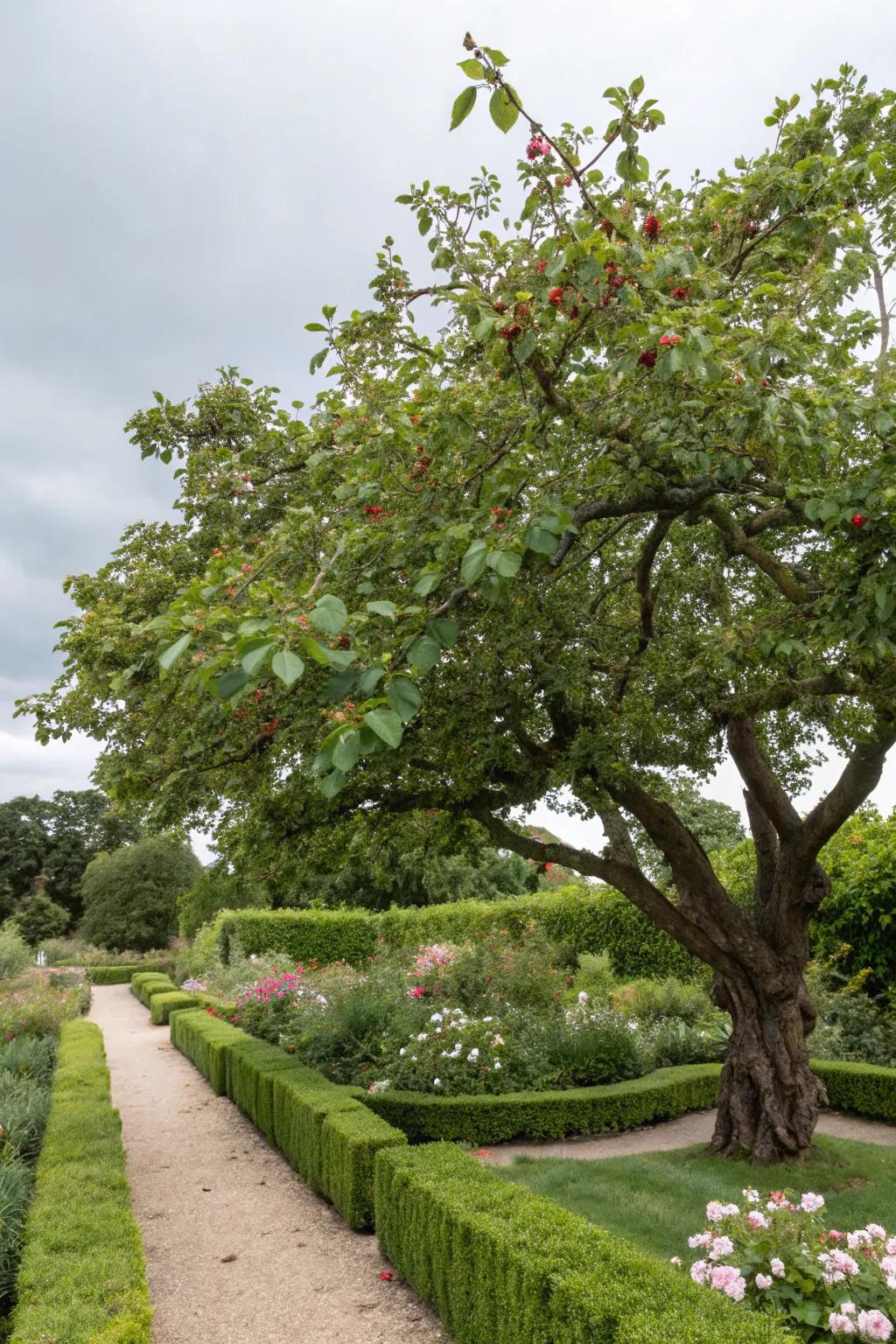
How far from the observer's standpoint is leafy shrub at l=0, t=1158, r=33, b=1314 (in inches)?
192

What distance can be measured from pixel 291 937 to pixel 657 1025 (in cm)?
1156

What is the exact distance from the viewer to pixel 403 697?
2.42m

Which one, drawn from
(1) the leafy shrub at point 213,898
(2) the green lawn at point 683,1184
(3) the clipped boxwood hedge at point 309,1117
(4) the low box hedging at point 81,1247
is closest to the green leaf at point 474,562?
(4) the low box hedging at point 81,1247

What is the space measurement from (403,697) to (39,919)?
42.5m

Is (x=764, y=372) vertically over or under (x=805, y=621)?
over

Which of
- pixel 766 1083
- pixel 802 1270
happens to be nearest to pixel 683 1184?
pixel 766 1083

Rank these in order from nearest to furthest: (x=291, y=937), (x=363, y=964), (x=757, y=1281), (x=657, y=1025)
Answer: (x=757, y=1281) < (x=657, y=1025) < (x=363, y=964) < (x=291, y=937)

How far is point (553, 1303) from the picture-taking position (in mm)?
3506

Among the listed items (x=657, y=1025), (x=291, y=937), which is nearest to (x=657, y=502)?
(x=657, y=1025)

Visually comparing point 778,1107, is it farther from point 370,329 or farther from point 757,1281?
point 370,329

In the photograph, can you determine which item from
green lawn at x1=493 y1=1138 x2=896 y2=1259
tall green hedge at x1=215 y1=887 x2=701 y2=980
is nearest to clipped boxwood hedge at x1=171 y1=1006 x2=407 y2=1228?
green lawn at x1=493 y1=1138 x2=896 y2=1259

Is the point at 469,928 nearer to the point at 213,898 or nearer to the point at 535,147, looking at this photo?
the point at 213,898

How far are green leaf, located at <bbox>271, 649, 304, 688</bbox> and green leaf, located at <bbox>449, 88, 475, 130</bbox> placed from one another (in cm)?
169

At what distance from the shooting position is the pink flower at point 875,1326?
3160 millimetres
